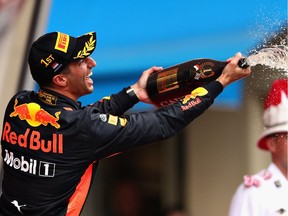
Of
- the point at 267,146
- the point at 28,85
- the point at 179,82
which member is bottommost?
→ the point at 267,146

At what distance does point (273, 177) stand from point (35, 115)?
2.72 feet

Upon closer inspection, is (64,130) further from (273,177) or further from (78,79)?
(273,177)

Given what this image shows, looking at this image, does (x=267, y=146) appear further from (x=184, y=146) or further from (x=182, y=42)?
(x=184, y=146)

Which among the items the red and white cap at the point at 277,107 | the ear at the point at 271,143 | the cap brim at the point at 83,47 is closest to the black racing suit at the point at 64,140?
the cap brim at the point at 83,47

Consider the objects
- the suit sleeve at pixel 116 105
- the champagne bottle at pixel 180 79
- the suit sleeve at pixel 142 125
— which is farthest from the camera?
the suit sleeve at pixel 116 105

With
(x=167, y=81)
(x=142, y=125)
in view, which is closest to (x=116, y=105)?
(x=167, y=81)

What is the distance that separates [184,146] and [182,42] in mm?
1404

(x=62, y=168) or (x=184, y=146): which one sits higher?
(x=184, y=146)

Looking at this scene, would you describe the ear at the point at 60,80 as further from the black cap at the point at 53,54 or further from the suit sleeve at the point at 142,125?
the suit sleeve at the point at 142,125

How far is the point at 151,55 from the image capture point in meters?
2.78

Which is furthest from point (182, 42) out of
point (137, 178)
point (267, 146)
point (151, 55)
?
point (137, 178)

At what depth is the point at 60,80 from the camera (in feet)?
5.93

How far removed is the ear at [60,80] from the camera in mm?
1799

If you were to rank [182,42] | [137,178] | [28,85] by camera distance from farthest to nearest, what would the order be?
[137,178], [28,85], [182,42]
